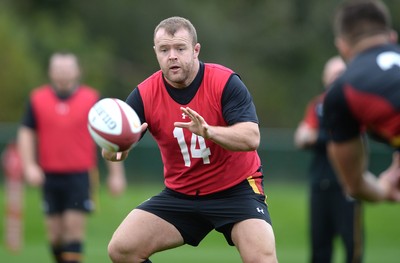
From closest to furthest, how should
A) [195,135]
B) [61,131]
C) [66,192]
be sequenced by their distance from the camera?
[195,135] → [66,192] → [61,131]

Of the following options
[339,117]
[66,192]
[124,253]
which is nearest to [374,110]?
[339,117]

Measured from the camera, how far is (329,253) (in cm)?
952

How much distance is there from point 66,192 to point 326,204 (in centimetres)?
292

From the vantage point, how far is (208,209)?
21.7 ft

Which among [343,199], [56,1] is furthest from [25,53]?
[343,199]

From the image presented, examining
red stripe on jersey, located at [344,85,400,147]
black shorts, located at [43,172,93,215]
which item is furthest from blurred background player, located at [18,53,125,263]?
red stripe on jersey, located at [344,85,400,147]

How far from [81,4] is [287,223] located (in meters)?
24.4

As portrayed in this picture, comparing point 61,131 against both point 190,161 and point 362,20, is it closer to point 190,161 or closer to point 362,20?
point 190,161

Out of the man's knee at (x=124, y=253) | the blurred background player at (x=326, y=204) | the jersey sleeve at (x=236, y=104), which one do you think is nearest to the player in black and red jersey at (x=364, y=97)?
the jersey sleeve at (x=236, y=104)

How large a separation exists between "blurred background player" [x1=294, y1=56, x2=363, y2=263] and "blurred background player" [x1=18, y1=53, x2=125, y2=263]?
7.75ft

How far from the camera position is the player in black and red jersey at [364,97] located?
480 centimetres

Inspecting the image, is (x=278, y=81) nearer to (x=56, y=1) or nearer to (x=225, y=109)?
(x=56, y=1)

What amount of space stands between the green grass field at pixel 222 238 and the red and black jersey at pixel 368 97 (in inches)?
373

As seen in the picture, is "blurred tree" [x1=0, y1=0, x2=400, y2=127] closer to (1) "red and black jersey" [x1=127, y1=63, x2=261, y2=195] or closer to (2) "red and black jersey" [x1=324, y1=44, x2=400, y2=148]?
(1) "red and black jersey" [x1=127, y1=63, x2=261, y2=195]
